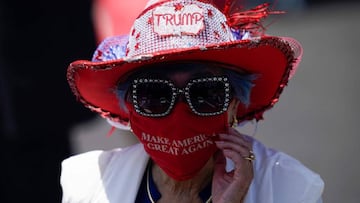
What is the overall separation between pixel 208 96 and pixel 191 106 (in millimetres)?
67

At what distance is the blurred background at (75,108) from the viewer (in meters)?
5.63

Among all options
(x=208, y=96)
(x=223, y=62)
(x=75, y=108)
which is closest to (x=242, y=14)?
(x=223, y=62)

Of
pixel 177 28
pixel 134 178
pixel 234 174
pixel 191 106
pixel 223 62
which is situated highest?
pixel 177 28

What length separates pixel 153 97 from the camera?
250 centimetres

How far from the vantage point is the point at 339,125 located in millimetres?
6176

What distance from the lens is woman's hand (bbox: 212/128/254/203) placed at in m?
2.46

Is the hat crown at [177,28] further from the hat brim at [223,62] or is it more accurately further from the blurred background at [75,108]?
the blurred background at [75,108]

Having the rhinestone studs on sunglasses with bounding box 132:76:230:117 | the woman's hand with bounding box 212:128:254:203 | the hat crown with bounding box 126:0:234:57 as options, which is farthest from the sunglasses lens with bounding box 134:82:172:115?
the woman's hand with bounding box 212:128:254:203

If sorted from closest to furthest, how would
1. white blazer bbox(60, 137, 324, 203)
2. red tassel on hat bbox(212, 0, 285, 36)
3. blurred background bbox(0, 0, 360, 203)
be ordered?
white blazer bbox(60, 137, 324, 203) < red tassel on hat bbox(212, 0, 285, 36) < blurred background bbox(0, 0, 360, 203)

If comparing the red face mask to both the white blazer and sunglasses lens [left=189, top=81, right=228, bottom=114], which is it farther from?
the white blazer

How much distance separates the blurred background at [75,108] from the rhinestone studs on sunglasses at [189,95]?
7.87 ft

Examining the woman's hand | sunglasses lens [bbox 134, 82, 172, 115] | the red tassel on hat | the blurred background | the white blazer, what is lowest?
the blurred background

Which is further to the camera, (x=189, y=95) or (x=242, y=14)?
(x=242, y=14)

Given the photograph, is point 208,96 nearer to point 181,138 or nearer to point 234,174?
point 181,138
